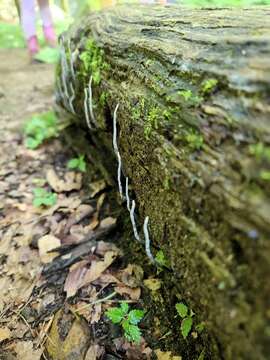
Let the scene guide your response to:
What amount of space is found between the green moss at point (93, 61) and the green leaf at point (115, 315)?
4.55 ft

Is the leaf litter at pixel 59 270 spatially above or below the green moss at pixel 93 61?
below

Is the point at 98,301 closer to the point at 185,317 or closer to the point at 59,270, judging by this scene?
the point at 59,270

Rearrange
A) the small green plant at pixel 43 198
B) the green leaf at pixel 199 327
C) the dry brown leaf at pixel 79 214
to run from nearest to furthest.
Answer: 1. the green leaf at pixel 199 327
2. the dry brown leaf at pixel 79 214
3. the small green plant at pixel 43 198

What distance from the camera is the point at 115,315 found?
200 centimetres

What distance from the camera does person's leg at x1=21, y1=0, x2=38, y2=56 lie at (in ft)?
21.1

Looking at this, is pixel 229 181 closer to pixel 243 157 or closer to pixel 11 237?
pixel 243 157

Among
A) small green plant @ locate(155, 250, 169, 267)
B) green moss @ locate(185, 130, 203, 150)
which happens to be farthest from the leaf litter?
green moss @ locate(185, 130, 203, 150)

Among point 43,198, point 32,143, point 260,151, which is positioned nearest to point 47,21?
point 32,143

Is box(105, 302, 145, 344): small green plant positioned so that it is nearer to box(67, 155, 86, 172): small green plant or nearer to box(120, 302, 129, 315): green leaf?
box(120, 302, 129, 315): green leaf

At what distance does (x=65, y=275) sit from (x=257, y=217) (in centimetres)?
159

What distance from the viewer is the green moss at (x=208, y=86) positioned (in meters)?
1.37

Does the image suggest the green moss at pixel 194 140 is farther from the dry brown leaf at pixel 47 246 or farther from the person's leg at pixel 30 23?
the person's leg at pixel 30 23

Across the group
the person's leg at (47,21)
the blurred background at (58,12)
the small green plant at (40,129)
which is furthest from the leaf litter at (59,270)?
the person's leg at (47,21)

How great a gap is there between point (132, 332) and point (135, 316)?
0.33 feet
